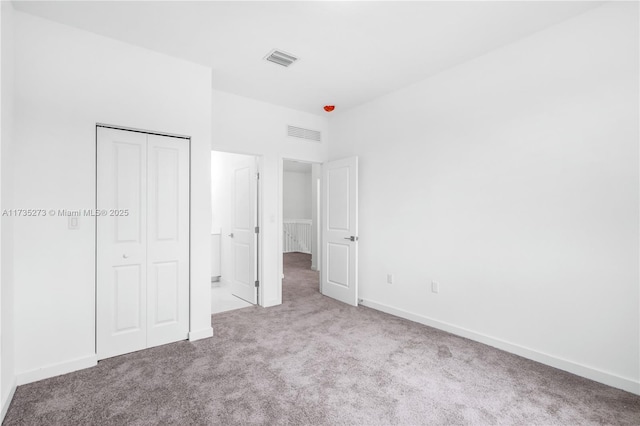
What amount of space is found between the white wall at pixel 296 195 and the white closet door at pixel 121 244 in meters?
7.57

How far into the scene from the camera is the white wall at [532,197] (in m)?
2.31

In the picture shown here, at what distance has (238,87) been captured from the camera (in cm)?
384

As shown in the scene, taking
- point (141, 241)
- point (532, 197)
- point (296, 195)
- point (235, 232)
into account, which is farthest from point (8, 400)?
point (296, 195)

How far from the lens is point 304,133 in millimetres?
4734

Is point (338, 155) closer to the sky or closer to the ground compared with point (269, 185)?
closer to the sky

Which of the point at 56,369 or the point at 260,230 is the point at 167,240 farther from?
the point at 260,230

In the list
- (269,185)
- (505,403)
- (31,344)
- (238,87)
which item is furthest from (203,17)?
(505,403)

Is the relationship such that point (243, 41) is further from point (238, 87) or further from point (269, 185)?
point (269, 185)

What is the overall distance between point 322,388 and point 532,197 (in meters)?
2.46

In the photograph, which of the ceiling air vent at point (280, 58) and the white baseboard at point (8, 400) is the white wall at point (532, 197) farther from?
the white baseboard at point (8, 400)

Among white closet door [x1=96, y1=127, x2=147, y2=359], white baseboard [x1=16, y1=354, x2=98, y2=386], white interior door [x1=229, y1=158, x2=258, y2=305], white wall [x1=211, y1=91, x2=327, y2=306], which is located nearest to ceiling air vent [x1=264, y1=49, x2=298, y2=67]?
white wall [x1=211, y1=91, x2=327, y2=306]

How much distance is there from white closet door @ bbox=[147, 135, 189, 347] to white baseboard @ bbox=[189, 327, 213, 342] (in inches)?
3.1

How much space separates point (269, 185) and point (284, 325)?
1.93m

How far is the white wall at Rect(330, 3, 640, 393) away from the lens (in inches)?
91.0
